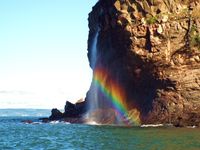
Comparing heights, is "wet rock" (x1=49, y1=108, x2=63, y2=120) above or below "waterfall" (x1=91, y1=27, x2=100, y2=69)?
below

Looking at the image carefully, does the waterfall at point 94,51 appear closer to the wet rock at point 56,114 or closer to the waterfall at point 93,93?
the waterfall at point 93,93

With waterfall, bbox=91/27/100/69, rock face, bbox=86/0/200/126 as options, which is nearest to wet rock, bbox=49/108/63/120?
waterfall, bbox=91/27/100/69

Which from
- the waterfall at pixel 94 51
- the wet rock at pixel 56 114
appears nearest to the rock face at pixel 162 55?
the waterfall at pixel 94 51

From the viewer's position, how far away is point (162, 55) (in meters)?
90.4

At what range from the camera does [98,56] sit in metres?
120

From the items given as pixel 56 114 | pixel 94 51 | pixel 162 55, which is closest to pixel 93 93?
pixel 94 51

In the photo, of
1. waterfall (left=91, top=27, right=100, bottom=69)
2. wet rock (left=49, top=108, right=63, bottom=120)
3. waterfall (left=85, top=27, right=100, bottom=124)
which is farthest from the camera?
wet rock (left=49, top=108, right=63, bottom=120)

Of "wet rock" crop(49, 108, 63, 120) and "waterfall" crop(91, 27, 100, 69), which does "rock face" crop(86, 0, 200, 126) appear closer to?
"waterfall" crop(91, 27, 100, 69)

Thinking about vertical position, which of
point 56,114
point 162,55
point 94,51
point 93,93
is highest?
point 94,51

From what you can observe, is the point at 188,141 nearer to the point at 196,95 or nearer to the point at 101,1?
the point at 196,95

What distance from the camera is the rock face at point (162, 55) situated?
8775 centimetres

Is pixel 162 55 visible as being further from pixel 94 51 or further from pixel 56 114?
pixel 56 114

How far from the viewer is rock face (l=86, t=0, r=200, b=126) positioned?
87750 mm

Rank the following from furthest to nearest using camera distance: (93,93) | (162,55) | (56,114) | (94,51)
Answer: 1. (56,114)
2. (94,51)
3. (93,93)
4. (162,55)
